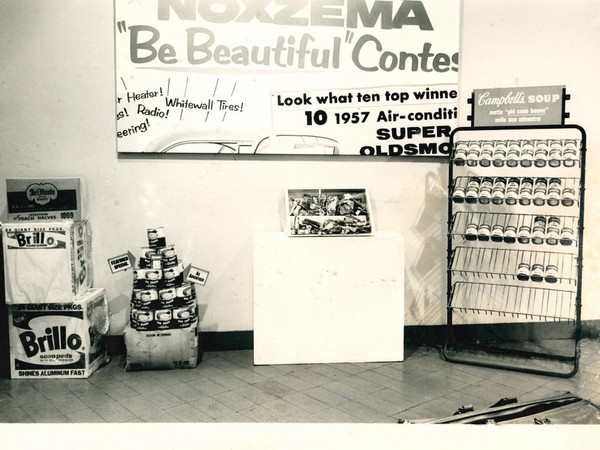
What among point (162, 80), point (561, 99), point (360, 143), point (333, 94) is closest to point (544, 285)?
point (561, 99)

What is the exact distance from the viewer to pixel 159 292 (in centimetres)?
354

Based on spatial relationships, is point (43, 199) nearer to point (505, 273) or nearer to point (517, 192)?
point (517, 192)

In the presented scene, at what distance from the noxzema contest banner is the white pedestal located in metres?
0.77

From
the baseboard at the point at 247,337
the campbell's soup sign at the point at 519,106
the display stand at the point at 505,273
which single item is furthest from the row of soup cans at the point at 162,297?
the campbell's soup sign at the point at 519,106

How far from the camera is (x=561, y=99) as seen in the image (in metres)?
3.59

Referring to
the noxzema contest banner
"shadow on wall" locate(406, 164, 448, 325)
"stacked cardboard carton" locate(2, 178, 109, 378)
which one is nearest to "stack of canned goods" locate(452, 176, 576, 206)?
"shadow on wall" locate(406, 164, 448, 325)

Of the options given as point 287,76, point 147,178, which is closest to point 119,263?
point 147,178

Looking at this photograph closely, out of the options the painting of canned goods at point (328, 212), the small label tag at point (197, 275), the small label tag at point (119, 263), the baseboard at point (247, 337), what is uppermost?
the painting of canned goods at point (328, 212)

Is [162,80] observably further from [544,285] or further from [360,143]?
[544,285]

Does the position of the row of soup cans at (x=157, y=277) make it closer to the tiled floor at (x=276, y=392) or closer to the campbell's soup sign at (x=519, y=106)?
the tiled floor at (x=276, y=392)

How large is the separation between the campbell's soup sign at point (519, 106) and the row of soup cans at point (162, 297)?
7.67 feet

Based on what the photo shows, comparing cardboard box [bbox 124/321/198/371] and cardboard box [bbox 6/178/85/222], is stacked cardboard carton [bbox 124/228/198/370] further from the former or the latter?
cardboard box [bbox 6/178/85/222]

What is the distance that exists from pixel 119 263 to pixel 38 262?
548mm

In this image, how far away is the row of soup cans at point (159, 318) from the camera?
348 centimetres
